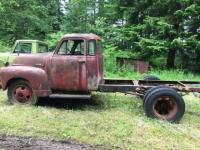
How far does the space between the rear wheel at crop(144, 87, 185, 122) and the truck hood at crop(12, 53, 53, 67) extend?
2.61 meters

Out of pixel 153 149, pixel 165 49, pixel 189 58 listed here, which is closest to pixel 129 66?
pixel 165 49

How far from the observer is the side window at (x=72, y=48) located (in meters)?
9.23

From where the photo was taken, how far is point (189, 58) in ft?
63.1

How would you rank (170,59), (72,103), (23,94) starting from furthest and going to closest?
1. (170,59)
2. (72,103)
3. (23,94)

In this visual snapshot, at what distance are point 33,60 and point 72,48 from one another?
0.97 metres

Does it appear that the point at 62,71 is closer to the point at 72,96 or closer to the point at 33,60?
the point at 72,96

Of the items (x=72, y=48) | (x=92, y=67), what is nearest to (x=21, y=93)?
(x=72, y=48)

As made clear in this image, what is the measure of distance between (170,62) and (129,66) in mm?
2761

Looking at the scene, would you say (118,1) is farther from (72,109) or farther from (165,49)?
(72,109)

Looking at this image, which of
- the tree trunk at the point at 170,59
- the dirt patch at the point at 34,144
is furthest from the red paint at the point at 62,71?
the tree trunk at the point at 170,59

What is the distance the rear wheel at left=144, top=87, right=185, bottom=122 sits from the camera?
27.4 ft

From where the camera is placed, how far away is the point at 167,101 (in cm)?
853

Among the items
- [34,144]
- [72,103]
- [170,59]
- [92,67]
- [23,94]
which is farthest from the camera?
[170,59]

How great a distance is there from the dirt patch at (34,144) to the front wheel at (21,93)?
2.42 m
